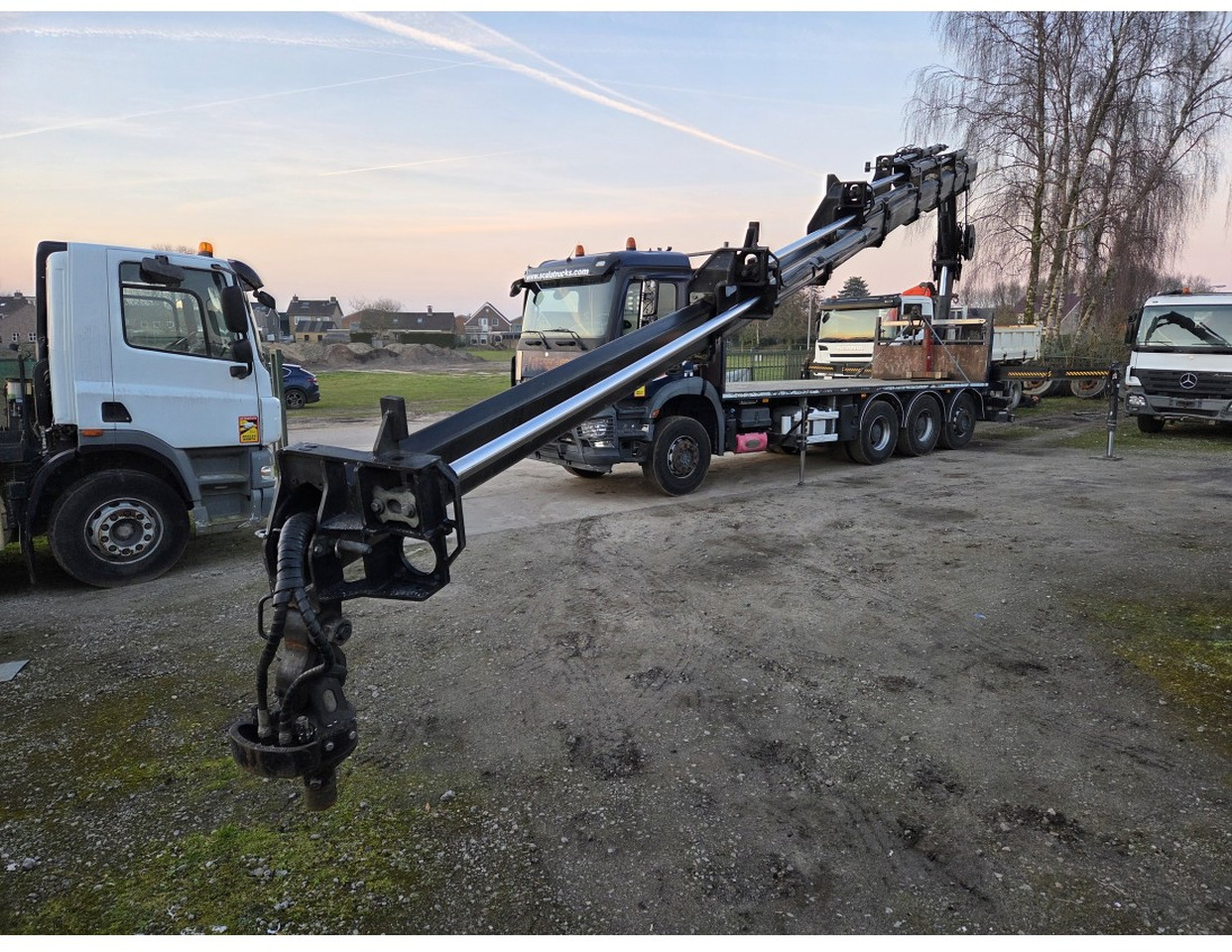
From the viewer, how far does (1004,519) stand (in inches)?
315

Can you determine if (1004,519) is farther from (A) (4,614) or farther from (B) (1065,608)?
(A) (4,614)

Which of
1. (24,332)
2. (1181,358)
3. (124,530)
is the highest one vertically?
(1181,358)

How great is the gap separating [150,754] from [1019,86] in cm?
2591

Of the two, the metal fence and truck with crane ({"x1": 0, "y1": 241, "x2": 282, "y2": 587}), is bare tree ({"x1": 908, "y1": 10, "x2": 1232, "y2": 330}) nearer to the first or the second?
the metal fence

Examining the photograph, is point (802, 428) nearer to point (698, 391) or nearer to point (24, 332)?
point (698, 391)

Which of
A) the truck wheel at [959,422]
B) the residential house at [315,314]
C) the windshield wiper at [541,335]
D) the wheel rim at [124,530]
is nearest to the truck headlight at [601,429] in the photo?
the windshield wiper at [541,335]

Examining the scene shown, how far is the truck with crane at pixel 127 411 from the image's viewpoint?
569 centimetres

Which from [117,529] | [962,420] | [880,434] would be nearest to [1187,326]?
[962,420]

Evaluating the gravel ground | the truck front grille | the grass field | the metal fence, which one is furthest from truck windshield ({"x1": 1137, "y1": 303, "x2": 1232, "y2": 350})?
the grass field

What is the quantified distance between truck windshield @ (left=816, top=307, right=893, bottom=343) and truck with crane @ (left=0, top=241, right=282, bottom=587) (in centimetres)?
1254

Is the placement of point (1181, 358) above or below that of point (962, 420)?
above

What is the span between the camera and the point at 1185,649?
4.73 m

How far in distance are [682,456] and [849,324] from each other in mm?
8813

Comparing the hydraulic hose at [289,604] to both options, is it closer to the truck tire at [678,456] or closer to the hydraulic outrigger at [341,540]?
the hydraulic outrigger at [341,540]
